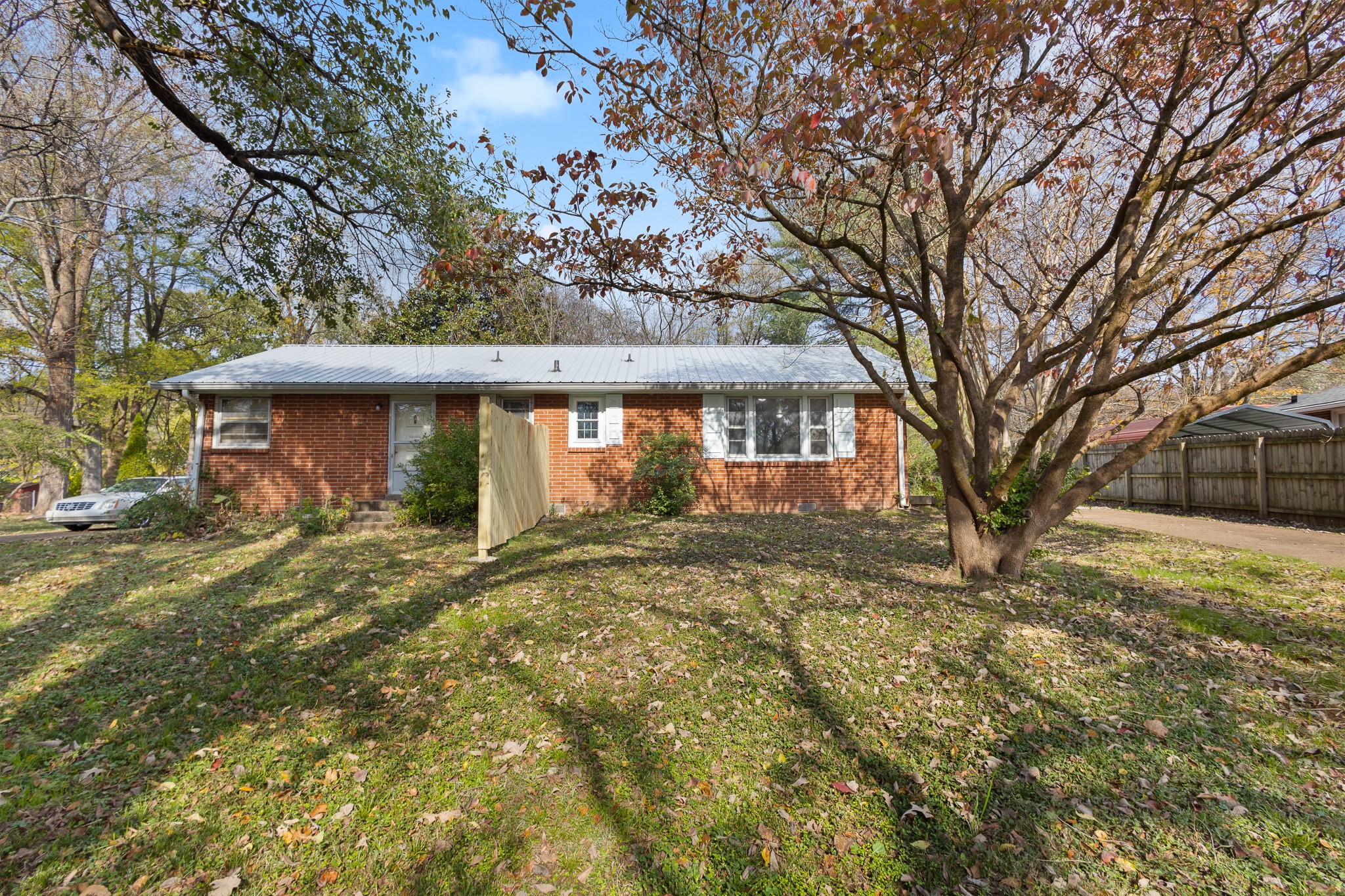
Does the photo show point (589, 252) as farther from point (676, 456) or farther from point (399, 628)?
point (676, 456)

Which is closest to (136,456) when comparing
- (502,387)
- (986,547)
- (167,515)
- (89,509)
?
(89,509)

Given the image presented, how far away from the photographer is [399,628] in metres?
4.92

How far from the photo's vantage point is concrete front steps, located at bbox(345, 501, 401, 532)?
10.2 meters

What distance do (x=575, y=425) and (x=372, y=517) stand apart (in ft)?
14.0

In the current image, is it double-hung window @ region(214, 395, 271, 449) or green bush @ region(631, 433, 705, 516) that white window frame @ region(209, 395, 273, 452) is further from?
green bush @ region(631, 433, 705, 516)

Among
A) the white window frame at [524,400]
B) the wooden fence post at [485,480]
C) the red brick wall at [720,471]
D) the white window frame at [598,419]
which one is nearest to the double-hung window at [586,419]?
the white window frame at [598,419]

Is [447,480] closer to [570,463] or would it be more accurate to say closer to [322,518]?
[322,518]

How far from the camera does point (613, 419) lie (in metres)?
12.3

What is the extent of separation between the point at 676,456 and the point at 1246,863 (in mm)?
9766

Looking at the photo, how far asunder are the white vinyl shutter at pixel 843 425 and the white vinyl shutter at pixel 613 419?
15.3ft

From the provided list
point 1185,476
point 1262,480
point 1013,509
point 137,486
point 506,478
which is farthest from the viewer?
point 1185,476

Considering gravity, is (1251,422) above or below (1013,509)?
above

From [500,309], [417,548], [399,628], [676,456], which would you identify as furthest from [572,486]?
[500,309]

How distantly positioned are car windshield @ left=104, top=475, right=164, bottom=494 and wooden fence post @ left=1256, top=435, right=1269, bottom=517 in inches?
910
